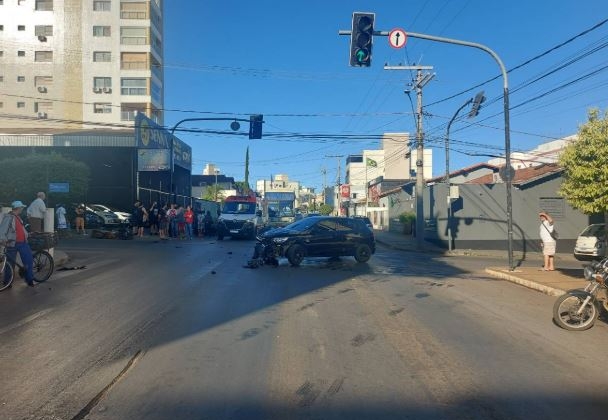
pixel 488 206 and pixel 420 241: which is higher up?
pixel 488 206

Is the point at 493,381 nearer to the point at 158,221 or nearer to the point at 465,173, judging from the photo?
the point at 158,221

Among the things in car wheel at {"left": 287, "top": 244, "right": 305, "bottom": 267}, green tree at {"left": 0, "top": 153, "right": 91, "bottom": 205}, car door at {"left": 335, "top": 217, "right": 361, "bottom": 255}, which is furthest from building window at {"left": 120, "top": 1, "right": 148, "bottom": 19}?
car wheel at {"left": 287, "top": 244, "right": 305, "bottom": 267}

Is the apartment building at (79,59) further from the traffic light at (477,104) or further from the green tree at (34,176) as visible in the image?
the traffic light at (477,104)

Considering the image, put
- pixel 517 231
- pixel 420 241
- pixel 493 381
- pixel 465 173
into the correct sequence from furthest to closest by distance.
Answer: pixel 465 173 → pixel 517 231 → pixel 420 241 → pixel 493 381

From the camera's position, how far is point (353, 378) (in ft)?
18.2

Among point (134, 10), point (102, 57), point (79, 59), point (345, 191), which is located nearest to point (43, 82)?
point (79, 59)

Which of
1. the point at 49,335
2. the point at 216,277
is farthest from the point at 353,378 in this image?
the point at 216,277

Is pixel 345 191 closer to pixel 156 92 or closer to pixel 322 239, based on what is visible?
pixel 156 92

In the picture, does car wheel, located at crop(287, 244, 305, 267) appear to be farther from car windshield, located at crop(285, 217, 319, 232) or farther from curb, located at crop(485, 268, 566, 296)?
curb, located at crop(485, 268, 566, 296)

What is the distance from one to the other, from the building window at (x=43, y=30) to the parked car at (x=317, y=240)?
5058 cm

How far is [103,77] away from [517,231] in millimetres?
44923

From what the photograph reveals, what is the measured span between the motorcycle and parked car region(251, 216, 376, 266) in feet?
29.2

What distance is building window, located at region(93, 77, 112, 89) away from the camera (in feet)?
186

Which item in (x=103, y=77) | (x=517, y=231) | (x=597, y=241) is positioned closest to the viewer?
(x=597, y=241)
